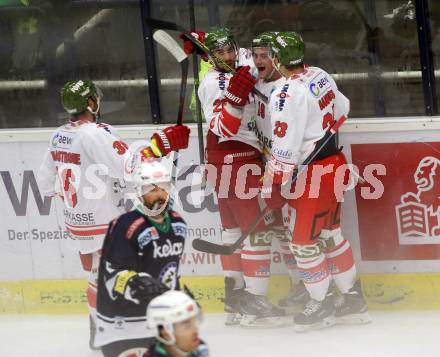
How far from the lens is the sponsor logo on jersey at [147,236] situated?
3967 millimetres

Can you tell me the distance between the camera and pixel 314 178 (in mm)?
5418

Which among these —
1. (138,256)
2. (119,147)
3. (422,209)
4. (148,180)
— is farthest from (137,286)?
(422,209)

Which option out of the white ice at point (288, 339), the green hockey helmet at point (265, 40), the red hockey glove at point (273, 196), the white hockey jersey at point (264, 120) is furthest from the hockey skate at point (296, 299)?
the green hockey helmet at point (265, 40)

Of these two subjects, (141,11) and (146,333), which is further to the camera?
(141,11)

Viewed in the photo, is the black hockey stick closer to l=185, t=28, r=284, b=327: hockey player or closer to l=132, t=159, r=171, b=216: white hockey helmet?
l=185, t=28, r=284, b=327: hockey player

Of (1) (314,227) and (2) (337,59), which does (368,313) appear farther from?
(2) (337,59)


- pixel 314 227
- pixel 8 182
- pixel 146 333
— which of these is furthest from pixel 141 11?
pixel 146 333

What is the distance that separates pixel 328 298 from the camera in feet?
18.4

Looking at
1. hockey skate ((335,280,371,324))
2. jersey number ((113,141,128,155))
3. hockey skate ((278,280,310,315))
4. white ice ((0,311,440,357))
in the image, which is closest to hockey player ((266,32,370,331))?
hockey skate ((335,280,371,324))

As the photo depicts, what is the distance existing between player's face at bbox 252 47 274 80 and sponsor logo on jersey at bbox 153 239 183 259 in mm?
1573

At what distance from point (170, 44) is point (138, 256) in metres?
1.77

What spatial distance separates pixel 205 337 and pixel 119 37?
1.59 metres

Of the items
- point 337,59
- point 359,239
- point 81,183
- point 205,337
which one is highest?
point 337,59

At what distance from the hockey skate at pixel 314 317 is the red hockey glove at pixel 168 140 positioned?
105cm
